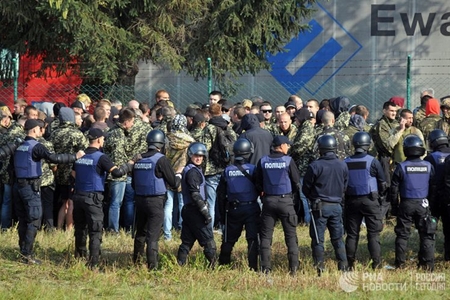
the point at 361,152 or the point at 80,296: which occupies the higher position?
the point at 361,152

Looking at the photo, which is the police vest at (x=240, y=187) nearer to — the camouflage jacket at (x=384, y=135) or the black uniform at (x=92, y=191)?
the black uniform at (x=92, y=191)

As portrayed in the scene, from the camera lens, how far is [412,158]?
42.8ft

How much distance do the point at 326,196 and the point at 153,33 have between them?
371 inches

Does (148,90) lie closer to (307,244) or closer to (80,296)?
(307,244)

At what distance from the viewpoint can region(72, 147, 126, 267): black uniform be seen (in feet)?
42.1

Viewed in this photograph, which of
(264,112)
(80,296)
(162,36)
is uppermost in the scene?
(162,36)

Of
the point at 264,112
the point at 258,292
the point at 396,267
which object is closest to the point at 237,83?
the point at 264,112

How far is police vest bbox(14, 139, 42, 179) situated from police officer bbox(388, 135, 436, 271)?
477 centimetres

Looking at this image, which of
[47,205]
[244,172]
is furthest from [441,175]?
[47,205]

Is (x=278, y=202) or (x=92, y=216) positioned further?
(x=92, y=216)

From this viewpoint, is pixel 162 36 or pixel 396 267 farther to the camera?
pixel 162 36

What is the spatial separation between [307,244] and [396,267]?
176 centimetres

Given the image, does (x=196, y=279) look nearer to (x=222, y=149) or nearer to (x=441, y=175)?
(x=222, y=149)

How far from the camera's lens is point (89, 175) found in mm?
12891
